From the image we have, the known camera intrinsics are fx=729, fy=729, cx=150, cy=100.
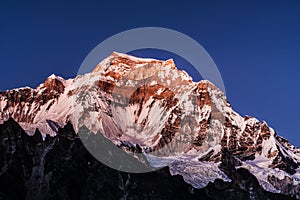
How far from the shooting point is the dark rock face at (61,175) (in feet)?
341

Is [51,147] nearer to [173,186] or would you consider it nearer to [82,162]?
[82,162]

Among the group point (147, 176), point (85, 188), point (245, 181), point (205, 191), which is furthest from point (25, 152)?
→ point (245, 181)

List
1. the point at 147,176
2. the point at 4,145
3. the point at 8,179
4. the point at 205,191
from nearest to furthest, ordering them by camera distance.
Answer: the point at 8,179 → the point at 4,145 → the point at 147,176 → the point at 205,191

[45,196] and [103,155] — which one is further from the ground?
[103,155]

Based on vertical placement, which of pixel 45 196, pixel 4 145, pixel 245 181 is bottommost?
pixel 45 196

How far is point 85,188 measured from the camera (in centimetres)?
10769

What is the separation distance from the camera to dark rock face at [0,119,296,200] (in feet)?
341

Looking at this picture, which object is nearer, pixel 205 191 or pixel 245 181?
pixel 205 191

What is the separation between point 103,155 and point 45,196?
20.5 metres

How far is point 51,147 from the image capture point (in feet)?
372

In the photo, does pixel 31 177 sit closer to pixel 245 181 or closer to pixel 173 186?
pixel 173 186

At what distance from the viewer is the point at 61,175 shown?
108m

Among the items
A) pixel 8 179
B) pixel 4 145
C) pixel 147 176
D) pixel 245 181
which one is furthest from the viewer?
pixel 245 181

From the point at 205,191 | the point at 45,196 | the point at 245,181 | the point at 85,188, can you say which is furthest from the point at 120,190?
the point at 245,181
